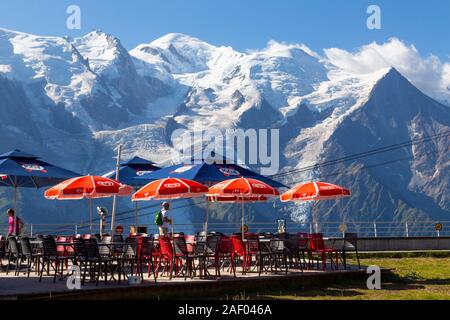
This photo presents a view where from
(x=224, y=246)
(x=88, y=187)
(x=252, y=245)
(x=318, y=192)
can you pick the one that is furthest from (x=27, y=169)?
(x=318, y=192)

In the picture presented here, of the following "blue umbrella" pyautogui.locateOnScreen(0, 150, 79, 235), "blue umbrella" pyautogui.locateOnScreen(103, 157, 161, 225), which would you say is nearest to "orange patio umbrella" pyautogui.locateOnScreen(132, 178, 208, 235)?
"blue umbrella" pyautogui.locateOnScreen(0, 150, 79, 235)

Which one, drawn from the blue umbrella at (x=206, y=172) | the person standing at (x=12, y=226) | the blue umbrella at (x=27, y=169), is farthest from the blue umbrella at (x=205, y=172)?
the person standing at (x=12, y=226)

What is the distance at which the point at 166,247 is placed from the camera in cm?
1460

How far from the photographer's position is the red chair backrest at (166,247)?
1441 centimetres

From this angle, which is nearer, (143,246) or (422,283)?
(143,246)

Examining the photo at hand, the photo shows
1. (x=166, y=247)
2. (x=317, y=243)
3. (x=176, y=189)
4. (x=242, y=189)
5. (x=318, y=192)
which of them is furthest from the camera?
(x=318, y=192)

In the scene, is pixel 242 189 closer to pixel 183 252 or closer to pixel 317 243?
pixel 317 243

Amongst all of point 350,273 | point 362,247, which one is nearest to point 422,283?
point 350,273

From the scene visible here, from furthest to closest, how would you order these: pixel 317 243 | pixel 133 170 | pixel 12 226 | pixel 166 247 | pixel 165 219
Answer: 1. pixel 133 170
2. pixel 12 226
3. pixel 165 219
4. pixel 317 243
5. pixel 166 247

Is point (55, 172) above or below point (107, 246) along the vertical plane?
above
